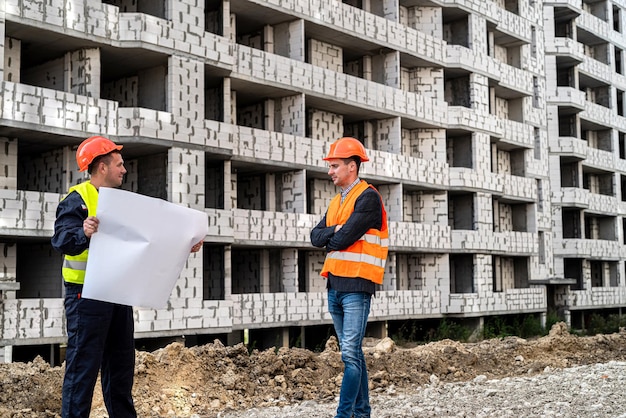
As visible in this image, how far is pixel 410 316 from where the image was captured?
85.9 feet

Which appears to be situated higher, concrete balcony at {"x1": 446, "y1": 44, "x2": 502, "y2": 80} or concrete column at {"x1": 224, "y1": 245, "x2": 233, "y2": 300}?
concrete balcony at {"x1": 446, "y1": 44, "x2": 502, "y2": 80}

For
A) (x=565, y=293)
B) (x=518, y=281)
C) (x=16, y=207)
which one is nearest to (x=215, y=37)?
(x=16, y=207)

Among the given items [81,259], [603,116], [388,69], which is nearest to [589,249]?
[603,116]

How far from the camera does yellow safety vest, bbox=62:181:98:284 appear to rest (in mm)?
5598

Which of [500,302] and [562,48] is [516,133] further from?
[500,302]

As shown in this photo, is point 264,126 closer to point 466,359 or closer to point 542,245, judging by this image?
point 466,359

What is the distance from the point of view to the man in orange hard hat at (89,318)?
543 cm

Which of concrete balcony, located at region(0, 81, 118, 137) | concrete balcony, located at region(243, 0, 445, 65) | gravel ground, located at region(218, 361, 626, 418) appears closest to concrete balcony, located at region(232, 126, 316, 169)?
concrete balcony, located at region(243, 0, 445, 65)

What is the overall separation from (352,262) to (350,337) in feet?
1.99

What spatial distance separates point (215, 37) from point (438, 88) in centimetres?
1167

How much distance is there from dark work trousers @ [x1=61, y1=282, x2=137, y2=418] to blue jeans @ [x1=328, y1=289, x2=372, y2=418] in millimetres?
1688

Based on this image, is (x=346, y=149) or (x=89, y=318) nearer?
(x=89, y=318)

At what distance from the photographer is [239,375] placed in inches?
434

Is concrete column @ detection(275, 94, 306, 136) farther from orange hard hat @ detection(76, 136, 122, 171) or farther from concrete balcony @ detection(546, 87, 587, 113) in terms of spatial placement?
concrete balcony @ detection(546, 87, 587, 113)
